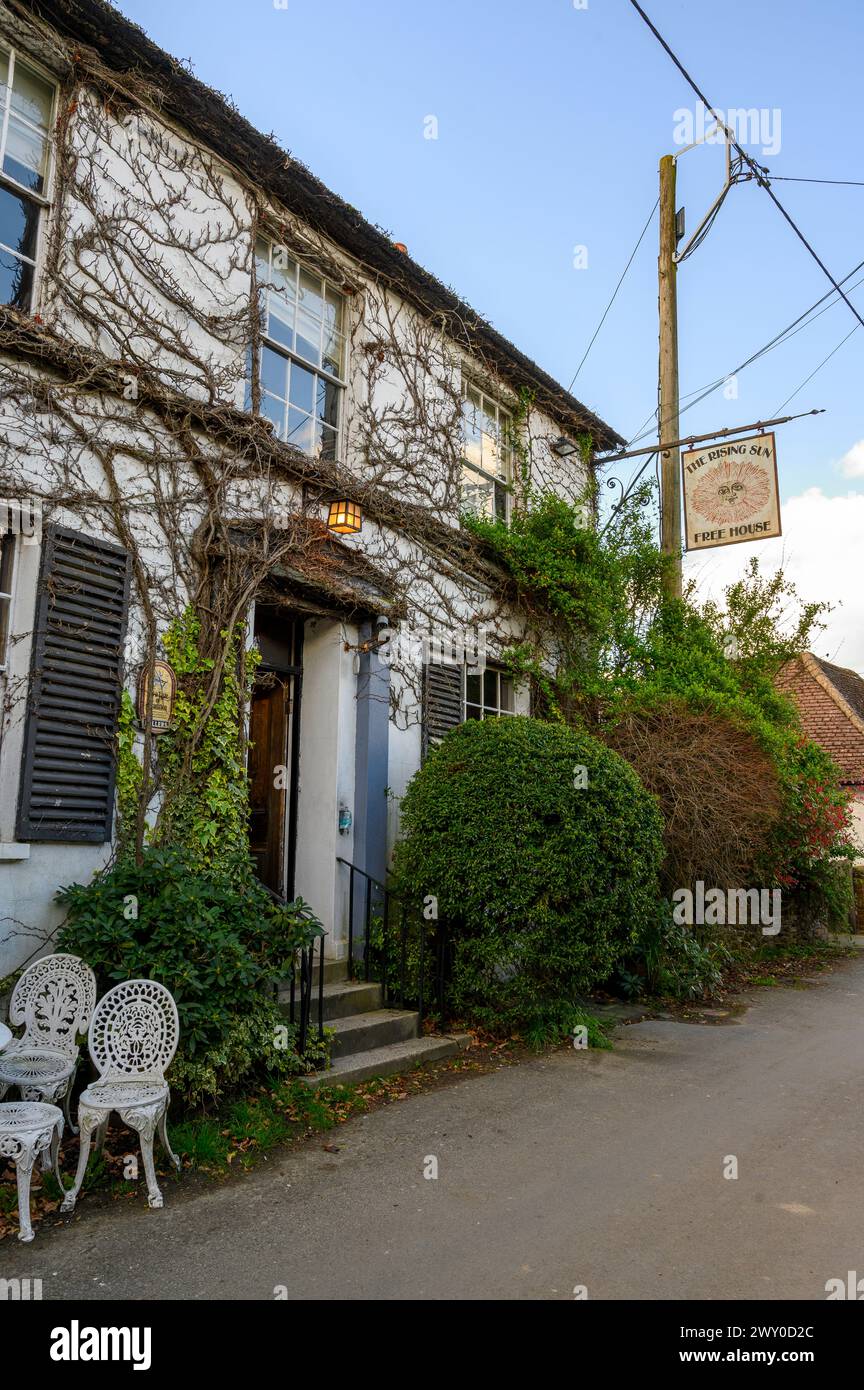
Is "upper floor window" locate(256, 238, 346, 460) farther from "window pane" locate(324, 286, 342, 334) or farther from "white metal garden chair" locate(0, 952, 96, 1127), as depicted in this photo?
"white metal garden chair" locate(0, 952, 96, 1127)

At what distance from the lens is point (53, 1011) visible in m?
4.53

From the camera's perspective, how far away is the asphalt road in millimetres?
3301

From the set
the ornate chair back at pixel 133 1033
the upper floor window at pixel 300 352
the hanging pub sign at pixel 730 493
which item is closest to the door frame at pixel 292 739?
the upper floor window at pixel 300 352

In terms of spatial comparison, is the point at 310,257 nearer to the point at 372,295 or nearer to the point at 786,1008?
the point at 372,295

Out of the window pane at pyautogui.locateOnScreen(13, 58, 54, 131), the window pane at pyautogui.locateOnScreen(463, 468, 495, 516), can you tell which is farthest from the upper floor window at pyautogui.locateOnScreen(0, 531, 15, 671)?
the window pane at pyautogui.locateOnScreen(463, 468, 495, 516)

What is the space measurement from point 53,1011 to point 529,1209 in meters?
2.46

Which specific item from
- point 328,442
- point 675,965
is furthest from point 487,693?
point 675,965

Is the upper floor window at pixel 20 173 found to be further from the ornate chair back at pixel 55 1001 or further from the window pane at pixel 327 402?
the ornate chair back at pixel 55 1001

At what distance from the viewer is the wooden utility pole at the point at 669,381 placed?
10.6 meters

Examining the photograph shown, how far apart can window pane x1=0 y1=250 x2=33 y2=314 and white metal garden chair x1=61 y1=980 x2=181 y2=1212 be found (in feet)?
13.4
